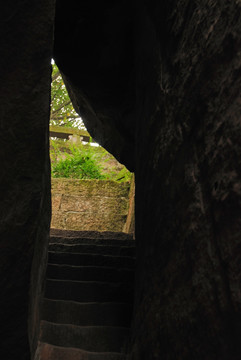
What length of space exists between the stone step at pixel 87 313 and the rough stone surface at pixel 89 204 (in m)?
3.28

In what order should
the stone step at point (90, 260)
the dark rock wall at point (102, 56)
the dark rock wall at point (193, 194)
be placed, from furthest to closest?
the dark rock wall at point (102, 56) → the stone step at point (90, 260) → the dark rock wall at point (193, 194)

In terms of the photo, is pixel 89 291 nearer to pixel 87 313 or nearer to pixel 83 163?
pixel 87 313

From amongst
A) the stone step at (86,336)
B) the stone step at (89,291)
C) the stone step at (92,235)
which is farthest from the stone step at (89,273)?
the stone step at (92,235)

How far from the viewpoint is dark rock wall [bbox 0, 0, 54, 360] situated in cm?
124

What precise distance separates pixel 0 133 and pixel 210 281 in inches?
39.9

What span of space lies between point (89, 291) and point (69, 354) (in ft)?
1.48

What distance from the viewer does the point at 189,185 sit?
1.16m

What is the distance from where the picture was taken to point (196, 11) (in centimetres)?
123

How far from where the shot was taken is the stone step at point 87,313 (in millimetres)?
1914

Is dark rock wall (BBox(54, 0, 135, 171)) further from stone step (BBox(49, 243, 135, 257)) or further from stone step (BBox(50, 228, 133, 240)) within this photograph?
stone step (BBox(49, 243, 135, 257))

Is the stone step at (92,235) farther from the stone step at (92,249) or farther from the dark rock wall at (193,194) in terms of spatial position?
the dark rock wall at (193,194)

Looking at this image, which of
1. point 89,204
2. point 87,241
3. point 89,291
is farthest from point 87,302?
point 89,204

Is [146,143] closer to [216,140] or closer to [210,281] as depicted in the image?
[216,140]

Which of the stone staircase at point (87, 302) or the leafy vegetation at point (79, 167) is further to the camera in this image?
the leafy vegetation at point (79, 167)
